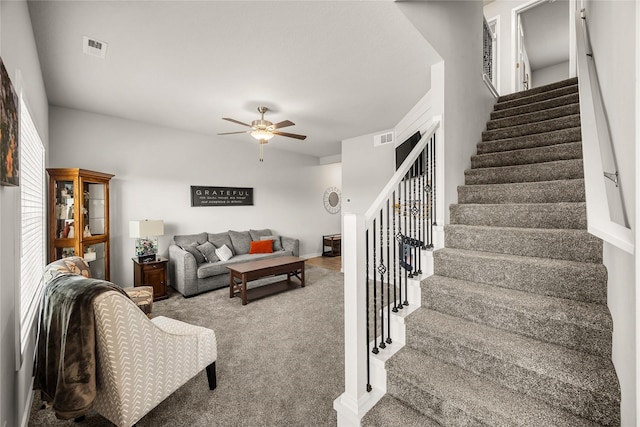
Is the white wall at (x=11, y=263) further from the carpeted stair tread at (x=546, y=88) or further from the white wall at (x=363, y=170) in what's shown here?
the carpeted stair tread at (x=546, y=88)

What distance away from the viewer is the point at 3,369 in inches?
52.4

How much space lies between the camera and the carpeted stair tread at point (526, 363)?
46.6 inches

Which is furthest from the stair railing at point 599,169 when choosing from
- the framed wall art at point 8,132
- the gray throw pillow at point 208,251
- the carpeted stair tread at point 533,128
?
the gray throw pillow at point 208,251

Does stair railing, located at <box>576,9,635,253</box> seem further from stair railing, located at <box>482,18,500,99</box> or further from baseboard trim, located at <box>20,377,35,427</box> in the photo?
baseboard trim, located at <box>20,377,35,427</box>

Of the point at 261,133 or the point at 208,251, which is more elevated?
the point at 261,133

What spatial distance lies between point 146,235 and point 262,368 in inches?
114

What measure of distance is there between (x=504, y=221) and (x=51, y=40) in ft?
13.2

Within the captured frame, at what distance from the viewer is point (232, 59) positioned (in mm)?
2576

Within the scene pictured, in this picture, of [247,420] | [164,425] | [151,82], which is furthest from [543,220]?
[151,82]

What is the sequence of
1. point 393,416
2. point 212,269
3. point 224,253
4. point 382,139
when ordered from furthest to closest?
point 382,139, point 224,253, point 212,269, point 393,416

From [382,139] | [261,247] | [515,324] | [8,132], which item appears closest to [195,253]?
[261,247]

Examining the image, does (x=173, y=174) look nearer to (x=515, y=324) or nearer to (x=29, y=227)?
(x=29, y=227)

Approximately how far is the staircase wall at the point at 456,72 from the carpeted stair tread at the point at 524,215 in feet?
0.55

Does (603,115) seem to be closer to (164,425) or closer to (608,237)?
(608,237)
